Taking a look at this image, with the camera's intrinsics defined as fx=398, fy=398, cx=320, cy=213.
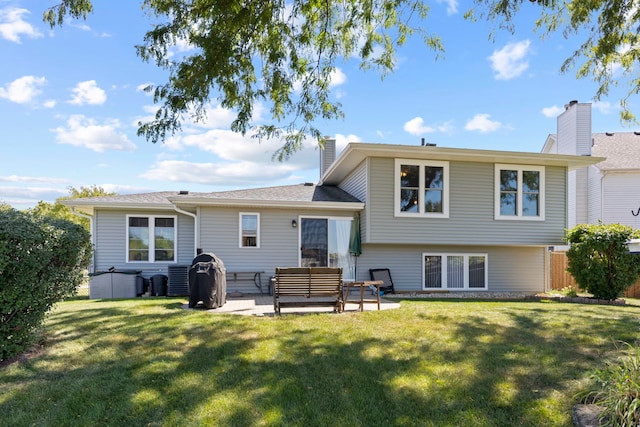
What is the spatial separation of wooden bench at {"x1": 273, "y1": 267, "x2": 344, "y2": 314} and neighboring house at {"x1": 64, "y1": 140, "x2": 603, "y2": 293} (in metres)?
4.08

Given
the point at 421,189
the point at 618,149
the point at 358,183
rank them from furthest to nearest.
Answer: the point at 618,149, the point at 358,183, the point at 421,189

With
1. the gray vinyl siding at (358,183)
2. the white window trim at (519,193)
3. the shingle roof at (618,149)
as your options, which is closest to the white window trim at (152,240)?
the gray vinyl siding at (358,183)

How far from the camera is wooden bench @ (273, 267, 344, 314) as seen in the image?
7.68m

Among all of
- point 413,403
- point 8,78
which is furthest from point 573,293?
point 8,78

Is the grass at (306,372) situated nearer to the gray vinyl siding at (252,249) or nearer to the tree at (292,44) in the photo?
the tree at (292,44)

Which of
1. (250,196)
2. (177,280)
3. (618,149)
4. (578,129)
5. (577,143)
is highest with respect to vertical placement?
(578,129)

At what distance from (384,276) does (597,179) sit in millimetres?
13088

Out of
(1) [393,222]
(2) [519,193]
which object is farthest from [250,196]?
(2) [519,193]

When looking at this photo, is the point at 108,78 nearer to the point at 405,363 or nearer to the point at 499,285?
the point at 405,363

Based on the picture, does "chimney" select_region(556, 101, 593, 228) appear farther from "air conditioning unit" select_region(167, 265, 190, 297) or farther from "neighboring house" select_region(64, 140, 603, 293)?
"air conditioning unit" select_region(167, 265, 190, 297)

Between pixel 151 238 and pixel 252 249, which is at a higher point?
pixel 151 238

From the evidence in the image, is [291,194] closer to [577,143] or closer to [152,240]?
[152,240]

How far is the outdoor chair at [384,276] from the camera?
1211 centimetres

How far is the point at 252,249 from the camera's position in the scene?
39.2 ft
